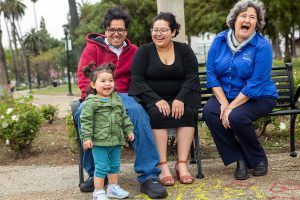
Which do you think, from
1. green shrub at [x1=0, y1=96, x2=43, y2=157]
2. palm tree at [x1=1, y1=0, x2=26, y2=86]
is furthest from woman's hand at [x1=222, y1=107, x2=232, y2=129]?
palm tree at [x1=1, y1=0, x2=26, y2=86]

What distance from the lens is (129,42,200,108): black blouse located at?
149 inches

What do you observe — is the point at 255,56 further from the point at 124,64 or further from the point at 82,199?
the point at 82,199

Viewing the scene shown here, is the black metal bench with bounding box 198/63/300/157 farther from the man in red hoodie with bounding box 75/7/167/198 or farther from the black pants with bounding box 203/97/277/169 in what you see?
the man in red hoodie with bounding box 75/7/167/198

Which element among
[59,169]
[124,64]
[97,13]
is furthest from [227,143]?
[97,13]

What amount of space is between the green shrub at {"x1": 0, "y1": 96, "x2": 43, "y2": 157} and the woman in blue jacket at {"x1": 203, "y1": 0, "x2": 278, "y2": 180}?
2323 mm

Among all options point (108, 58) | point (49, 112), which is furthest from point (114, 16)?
point (49, 112)

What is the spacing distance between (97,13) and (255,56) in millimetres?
21010

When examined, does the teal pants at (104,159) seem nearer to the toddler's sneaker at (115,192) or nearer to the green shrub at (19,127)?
the toddler's sneaker at (115,192)

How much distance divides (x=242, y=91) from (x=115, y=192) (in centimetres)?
144

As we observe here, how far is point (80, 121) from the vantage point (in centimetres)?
335

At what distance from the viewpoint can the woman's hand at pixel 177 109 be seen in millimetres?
3678

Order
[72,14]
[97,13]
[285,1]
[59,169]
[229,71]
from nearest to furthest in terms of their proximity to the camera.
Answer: [229,71] < [59,169] < [72,14] < [285,1] < [97,13]

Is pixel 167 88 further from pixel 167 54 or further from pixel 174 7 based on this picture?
pixel 174 7

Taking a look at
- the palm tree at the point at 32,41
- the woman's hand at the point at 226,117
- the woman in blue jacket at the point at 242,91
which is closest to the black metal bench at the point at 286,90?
the woman in blue jacket at the point at 242,91
